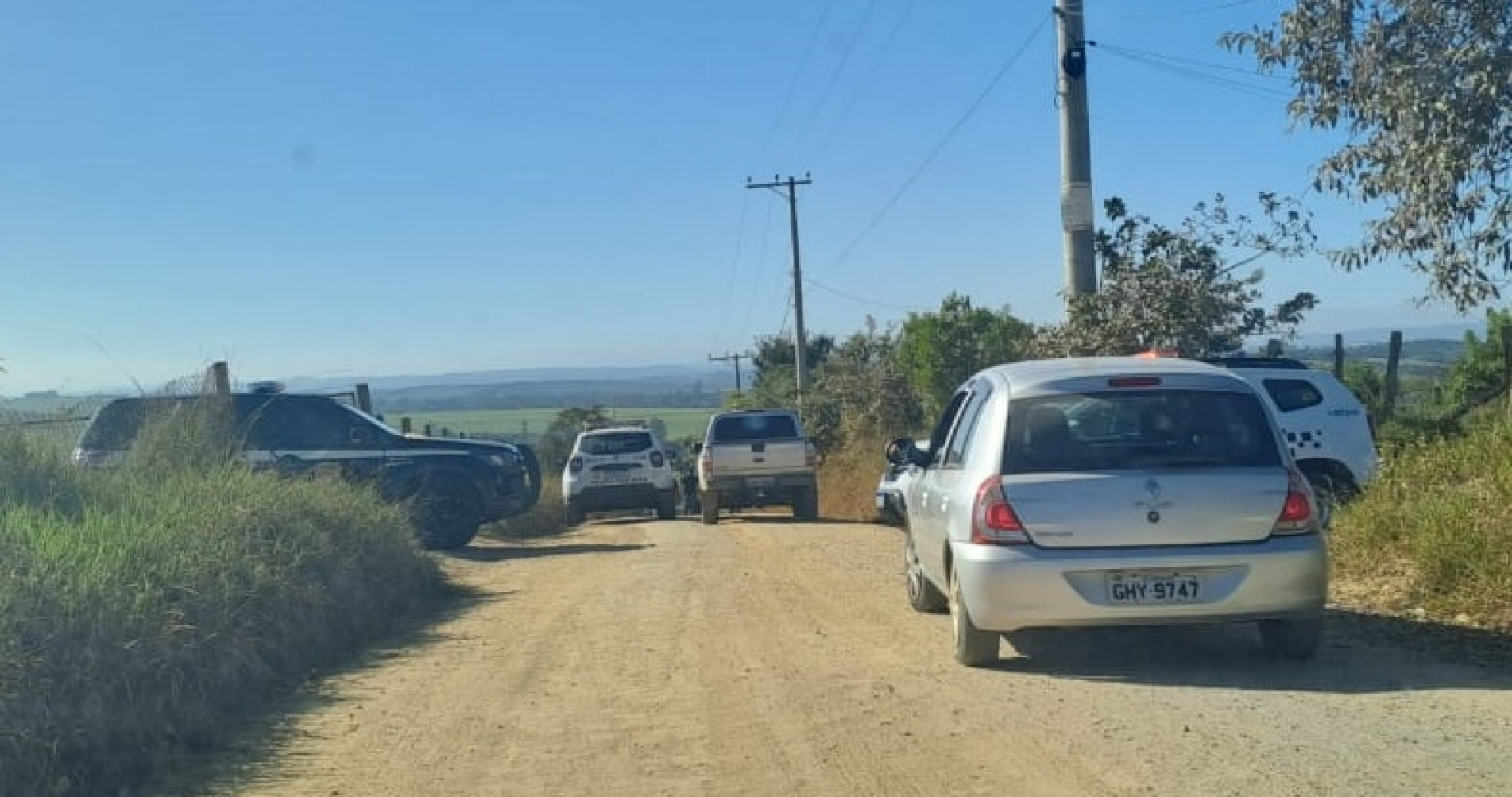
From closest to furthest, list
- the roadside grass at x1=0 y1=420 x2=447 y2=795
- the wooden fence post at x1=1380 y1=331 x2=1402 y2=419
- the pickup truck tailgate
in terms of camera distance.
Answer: the roadside grass at x1=0 y1=420 x2=447 y2=795 → the wooden fence post at x1=1380 y1=331 x2=1402 y2=419 → the pickup truck tailgate

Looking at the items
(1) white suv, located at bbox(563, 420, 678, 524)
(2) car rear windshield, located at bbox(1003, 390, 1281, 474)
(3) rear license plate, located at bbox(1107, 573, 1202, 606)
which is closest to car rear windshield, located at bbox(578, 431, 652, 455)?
(1) white suv, located at bbox(563, 420, 678, 524)

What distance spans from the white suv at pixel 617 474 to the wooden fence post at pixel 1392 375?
1126 cm

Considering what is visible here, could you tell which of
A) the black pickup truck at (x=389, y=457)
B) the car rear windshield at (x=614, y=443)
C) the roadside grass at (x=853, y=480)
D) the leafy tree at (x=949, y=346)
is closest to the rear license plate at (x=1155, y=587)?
the black pickup truck at (x=389, y=457)

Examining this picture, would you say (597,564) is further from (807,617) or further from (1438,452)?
(1438,452)

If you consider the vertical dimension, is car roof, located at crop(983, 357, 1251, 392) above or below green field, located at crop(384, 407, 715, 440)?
above

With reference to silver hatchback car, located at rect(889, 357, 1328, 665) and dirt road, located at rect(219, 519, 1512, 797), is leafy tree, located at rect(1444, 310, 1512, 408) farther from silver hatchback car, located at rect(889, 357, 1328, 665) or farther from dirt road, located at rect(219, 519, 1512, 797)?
silver hatchback car, located at rect(889, 357, 1328, 665)

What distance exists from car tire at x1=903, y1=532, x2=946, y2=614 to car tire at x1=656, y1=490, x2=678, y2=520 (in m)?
14.3

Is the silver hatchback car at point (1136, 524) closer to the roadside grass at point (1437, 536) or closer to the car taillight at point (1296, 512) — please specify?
the car taillight at point (1296, 512)

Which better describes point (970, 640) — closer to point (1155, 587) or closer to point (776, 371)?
point (1155, 587)

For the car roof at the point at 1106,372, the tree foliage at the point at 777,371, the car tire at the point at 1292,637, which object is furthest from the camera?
the tree foliage at the point at 777,371

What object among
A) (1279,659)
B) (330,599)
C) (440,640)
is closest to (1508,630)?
(1279,659)

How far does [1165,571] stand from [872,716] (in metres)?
1.79

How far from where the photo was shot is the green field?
35531 millimetres

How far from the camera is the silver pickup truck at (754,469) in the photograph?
23.1 m
